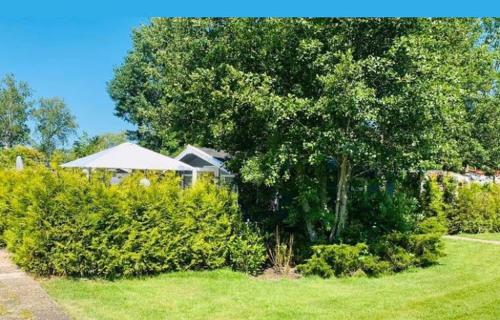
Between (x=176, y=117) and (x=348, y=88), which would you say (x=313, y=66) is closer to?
(x=348, y=88)

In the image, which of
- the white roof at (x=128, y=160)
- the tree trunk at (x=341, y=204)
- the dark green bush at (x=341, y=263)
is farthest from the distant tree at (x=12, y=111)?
the dark green bush at (x=341, y=263)

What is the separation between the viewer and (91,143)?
130 feet

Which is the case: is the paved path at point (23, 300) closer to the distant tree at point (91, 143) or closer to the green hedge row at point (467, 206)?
the green hedge row at point (467, 206)

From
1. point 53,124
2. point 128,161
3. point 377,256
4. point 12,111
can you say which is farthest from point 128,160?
point 53,124

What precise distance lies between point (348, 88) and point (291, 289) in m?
3.71

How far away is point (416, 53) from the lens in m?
8.80

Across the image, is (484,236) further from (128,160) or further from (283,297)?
(128,160)

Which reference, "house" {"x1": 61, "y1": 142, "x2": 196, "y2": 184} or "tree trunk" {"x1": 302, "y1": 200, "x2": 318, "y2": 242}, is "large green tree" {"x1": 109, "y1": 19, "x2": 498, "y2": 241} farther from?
"house" {"x1": 61, "y1": 142, "x2": 196, "y2": 184}

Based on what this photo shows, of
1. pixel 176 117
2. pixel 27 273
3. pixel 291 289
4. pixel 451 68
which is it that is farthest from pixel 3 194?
pixel 451 68

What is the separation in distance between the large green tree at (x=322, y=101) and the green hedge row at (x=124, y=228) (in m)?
1.27

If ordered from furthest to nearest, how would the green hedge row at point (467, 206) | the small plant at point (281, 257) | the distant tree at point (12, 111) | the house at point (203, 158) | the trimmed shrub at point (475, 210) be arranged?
the distant tree at point (12, 111)
the house at point (203, 158)
the trimmed shrub at point (475, 210)
the green hedge row at point (467, 206)
the small plant at point (281, 257)

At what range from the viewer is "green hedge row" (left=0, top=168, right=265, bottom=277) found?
27.4 ft

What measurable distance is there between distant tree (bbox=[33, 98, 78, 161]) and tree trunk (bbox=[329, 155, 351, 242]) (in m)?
49.6

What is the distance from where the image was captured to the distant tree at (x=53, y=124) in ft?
181
